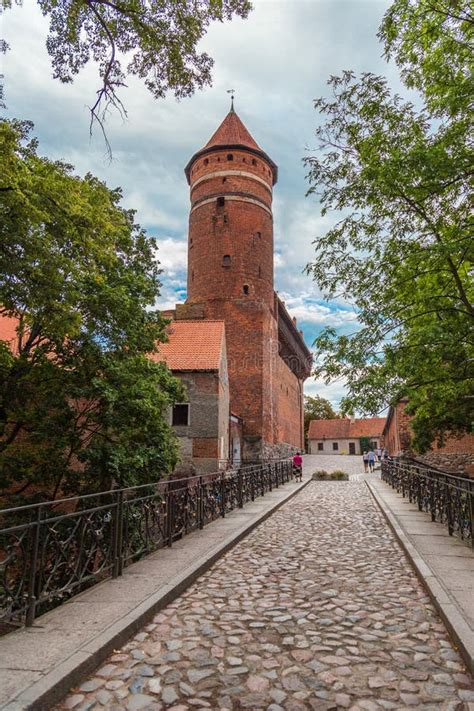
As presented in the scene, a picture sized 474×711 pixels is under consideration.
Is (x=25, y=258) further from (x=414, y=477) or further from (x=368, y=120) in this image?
(x=414, y=477)

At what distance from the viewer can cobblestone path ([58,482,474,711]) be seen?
9.70 ft

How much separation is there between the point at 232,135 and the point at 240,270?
32.6 feet

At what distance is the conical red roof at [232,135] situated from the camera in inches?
1254

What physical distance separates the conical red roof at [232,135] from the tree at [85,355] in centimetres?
2188

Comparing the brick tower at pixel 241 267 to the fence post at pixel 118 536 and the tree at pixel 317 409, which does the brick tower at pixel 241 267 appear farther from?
the tree at pixel 317 409

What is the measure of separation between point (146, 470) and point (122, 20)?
8.82 metres

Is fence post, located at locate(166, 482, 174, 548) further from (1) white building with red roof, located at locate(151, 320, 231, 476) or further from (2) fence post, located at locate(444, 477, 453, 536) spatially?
(1) white building with red roof, located at locate(151, 320, 231, 476)

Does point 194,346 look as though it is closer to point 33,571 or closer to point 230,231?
point 230,231

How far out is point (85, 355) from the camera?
10.5 metres

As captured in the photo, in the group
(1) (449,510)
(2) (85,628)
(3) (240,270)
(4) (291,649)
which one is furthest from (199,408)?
(4) (291,649)

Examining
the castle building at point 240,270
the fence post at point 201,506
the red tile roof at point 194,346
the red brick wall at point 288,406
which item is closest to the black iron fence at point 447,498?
the fence post at point 201,506

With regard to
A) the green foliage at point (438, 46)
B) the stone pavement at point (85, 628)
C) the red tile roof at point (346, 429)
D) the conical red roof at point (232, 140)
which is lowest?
the stone pavement at point (85, 628)

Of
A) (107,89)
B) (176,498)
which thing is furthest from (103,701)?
(107,89)

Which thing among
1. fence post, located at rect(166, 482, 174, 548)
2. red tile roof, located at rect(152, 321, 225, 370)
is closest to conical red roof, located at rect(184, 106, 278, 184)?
red tile roof, located at rect(152, 321, 225, 370)
